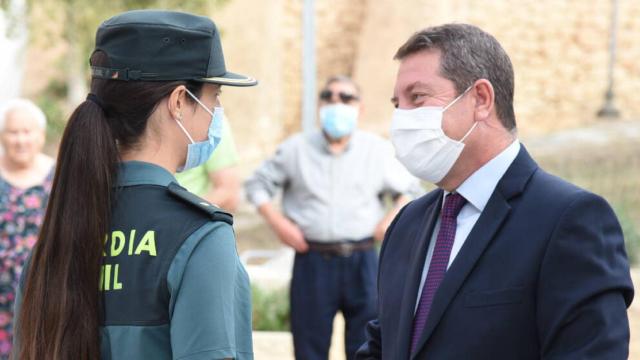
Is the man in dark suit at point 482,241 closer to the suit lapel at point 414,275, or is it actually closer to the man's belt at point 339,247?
the suit lapel at point 414,275

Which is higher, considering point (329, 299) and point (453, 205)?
point (453, 205)

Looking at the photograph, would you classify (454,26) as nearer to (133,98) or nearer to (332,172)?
(133,98)

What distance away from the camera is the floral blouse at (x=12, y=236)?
4.66m

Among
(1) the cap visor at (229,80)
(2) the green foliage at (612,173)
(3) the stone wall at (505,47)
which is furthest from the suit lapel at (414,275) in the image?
(3) the stone wall at (505,47)

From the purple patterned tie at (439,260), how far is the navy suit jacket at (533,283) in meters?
0.03

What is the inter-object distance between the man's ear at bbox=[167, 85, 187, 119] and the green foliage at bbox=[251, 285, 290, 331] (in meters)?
4.96

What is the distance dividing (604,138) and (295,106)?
20.2ft

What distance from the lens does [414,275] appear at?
245 centimetres

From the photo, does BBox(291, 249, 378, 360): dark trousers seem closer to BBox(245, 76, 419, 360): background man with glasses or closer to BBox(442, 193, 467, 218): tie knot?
BBox(245, 76, 419, 360): background man with glasses

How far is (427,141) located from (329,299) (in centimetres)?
292

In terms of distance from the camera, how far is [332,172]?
554 centimetres

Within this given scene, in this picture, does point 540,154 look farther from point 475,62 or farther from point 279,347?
point 475,62

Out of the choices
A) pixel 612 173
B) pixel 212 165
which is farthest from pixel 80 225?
pixel 612 173

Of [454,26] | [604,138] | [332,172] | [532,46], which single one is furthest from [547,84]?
[454,26]
